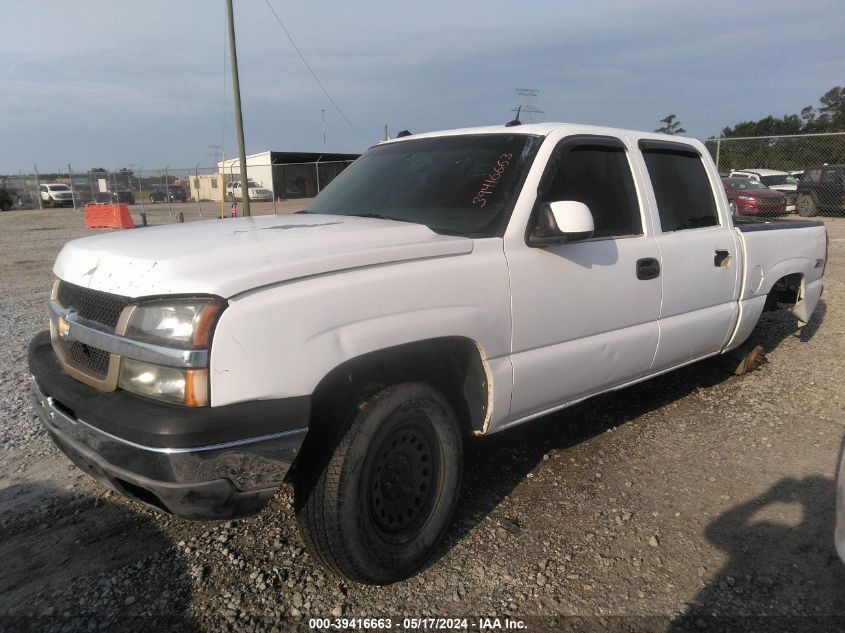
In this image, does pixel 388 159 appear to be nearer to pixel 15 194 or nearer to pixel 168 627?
pixel 168 627

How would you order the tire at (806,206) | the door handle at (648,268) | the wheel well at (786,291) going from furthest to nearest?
1. the tire at (806,206)
2. the wheel well at (786,291)
3. the door handle at (648,268)

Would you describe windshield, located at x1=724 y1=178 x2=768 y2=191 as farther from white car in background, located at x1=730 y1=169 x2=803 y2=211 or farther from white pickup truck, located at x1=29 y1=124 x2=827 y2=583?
white pickup truck, located at x1=29 y1=124 x2=827 y2=583

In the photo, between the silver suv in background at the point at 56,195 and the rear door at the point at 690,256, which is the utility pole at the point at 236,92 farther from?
the silver suv in background at the point at 56,195

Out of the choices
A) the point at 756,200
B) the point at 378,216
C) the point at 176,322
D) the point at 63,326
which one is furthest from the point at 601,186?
the point at 756,200

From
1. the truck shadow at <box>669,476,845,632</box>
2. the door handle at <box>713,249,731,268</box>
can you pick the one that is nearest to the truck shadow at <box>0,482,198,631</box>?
the truck shadow at <box>669,476,845,632</box>

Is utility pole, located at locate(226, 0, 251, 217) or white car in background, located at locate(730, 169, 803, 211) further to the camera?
white car in background, located at locate(730, 169, 803, 211)

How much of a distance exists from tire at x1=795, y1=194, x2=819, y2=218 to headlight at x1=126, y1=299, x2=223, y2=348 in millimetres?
21517

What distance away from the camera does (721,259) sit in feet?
13.9

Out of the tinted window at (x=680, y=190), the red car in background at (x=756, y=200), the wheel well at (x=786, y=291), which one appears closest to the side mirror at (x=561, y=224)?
the tinted window at (x=680, y=190)

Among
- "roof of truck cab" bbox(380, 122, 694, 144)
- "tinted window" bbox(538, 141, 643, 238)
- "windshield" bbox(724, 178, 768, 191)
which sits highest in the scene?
"roof of truck cab" bbox(380, 122, 694, 144)

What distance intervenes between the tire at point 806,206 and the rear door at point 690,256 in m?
17.9

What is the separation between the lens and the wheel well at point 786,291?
526 cm

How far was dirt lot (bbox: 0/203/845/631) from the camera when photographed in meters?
2.60

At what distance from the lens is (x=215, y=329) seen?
2109mm
